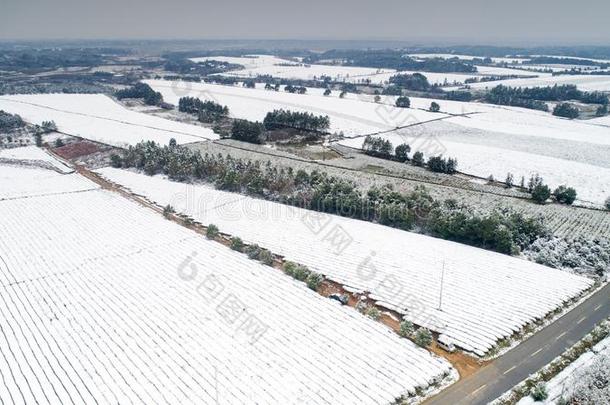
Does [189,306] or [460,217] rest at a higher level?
[460,217]

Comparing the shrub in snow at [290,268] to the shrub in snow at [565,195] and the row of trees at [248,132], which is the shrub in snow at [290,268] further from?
the row of trees at [248,132]

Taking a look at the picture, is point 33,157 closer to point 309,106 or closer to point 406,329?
point 309,106

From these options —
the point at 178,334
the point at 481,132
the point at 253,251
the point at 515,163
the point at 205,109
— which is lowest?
the point at 178,334

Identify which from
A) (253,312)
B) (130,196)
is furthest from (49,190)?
(253,312)

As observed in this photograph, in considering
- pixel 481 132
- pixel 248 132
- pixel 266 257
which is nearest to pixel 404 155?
pixel 481 132

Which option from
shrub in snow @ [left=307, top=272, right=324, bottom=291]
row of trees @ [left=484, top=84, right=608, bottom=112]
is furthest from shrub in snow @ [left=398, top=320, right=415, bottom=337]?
row of trees @ [left=484, top=84, right=608, bottom=112]

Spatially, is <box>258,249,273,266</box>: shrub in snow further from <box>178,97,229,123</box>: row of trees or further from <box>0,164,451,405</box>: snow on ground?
<box>178,97,229,123</box>: row of trees

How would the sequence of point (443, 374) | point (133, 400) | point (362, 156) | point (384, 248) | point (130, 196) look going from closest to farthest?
1. point (133, 400)
2. point (443, 374)
3. point (384, 248)
4. point (130, 196)
5. point (362, 156)

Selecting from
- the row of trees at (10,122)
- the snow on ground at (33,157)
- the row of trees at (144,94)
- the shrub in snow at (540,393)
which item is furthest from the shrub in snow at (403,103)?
the shrub in snow at (540,393)

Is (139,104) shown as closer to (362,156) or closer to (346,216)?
(362,156)
